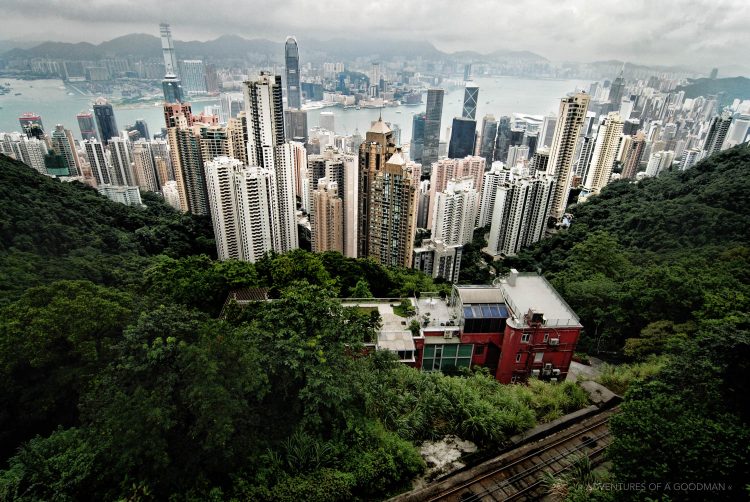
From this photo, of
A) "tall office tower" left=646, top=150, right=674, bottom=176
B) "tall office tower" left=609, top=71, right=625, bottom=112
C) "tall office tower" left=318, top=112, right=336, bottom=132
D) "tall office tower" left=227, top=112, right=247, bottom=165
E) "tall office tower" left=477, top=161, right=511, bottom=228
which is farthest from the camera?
"tall office tower" left=609, top=71, right=625, bottom=112

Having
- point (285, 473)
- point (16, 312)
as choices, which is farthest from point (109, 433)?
point (16, 312)

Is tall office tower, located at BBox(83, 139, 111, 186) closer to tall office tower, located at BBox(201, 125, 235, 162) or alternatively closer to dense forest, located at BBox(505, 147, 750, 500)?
tall office tower, located at BBox(201, 125, 235, 162)

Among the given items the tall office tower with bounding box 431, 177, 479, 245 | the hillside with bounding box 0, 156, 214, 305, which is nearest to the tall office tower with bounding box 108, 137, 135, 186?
the hillside with bounding box 0, 156, 214, 305

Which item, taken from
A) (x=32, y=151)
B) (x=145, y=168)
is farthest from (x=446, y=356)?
(x=32, y=151)

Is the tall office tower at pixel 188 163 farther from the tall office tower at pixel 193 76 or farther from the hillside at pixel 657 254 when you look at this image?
the tall office tower at pixel 193 76

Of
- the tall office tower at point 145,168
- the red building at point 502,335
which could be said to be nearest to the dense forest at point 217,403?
the red building at point 502,335

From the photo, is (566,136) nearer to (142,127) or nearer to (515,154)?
(515,154)

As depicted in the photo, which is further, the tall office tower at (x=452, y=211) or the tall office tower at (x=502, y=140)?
the tall office tower at (x=502, y=140)

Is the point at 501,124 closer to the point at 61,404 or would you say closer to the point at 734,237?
the point at 734,237
